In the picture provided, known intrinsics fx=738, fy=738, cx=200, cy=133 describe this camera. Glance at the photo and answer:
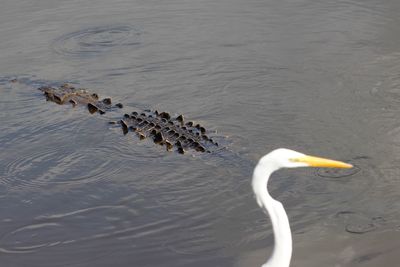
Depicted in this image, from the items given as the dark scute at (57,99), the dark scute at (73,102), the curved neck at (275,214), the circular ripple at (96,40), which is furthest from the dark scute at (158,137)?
the curved neck at (275,214)

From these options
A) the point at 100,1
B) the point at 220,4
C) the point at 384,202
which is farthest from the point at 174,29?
the point at 384,202

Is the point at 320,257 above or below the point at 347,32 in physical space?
below

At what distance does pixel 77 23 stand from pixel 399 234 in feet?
27.0

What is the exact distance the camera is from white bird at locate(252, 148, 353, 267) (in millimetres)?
4125

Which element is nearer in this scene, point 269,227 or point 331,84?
point 269,227

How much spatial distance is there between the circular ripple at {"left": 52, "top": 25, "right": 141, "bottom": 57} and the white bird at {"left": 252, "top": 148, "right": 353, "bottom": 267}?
7.73 m

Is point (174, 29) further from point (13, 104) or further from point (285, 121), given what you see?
point (285, 121)

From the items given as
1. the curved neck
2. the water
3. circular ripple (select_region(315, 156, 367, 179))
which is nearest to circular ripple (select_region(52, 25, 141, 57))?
the water

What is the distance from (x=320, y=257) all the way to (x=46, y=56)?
6955mm

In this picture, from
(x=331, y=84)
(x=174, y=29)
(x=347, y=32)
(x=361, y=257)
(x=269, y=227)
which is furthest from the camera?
(x=174, y=29)

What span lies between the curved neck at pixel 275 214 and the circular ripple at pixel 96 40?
773cm

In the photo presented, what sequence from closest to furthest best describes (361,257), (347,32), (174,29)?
(361,257) < (347,32) < (174,29)

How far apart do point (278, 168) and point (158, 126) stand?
14.2 feet

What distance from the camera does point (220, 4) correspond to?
13188mm
